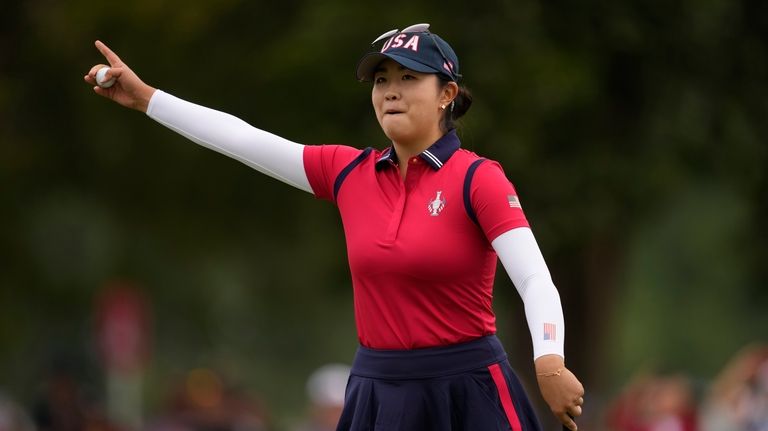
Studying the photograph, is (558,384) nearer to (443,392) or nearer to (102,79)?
(443,392)

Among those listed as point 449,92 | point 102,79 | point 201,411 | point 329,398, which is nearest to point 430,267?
point 449,92

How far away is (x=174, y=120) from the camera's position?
6410mm

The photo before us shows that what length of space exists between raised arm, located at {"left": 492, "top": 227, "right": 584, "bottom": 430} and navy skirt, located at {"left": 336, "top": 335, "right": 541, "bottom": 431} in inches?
9.9

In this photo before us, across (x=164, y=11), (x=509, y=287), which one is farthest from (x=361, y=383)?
(x=164, y=11)

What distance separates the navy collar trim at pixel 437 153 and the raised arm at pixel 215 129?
0.35 metres

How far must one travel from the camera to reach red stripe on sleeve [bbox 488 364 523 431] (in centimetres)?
596

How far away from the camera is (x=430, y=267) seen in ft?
19.1

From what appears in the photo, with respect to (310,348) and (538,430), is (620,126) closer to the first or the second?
(538,430)

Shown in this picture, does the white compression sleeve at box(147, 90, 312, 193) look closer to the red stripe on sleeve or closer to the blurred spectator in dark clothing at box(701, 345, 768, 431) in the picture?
the red stripe on sleeve

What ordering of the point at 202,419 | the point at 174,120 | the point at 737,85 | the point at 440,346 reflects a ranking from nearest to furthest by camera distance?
the point at 440,346 → the point at 174,120 → the point at 737,85 → the point at 202,419

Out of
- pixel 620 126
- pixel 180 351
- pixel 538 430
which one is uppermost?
pixel 620 126

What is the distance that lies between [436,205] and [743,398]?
21.6ft

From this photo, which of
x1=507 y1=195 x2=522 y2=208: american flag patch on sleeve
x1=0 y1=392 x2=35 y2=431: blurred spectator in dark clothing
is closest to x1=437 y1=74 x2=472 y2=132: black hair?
x1=507 y1=195 x2=522 y2=208: american flag patch on sleeve

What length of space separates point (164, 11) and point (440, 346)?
12.6 meters
